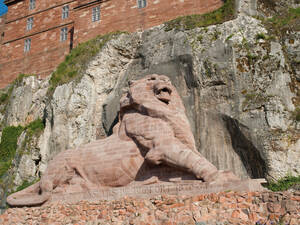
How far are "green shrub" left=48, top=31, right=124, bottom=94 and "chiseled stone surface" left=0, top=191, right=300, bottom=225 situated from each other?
836 centimetres

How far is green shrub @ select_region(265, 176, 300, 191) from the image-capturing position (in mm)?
9812

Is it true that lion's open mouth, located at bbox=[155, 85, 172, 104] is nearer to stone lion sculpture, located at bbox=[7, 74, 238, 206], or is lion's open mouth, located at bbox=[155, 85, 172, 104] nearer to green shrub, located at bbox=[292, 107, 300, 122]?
stone lion sculpture, located at bbox=[7, 74, 238, 206]

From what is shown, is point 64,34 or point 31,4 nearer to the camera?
point 64,34

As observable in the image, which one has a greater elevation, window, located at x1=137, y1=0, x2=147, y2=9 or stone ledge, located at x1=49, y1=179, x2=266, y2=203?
window, located at x1=137, y1=0, x2=147, y2=9

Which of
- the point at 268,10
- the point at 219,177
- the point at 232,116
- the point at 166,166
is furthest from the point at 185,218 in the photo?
the point at 268,10

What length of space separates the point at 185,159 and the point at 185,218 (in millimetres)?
1418

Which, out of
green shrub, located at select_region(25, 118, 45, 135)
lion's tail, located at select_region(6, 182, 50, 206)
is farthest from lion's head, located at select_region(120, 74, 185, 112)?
green shrub, located at select_region(25, 118, 45, 135)

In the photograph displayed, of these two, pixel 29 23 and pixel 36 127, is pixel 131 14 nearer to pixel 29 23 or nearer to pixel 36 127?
pixel 36 127

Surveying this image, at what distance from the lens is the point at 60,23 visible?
22.8 m

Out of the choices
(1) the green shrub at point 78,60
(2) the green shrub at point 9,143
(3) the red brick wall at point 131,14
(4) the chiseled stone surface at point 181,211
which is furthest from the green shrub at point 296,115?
(2) the green shrub at point 9,143

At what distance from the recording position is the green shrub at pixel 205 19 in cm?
1361

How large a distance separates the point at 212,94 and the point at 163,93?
141 inches

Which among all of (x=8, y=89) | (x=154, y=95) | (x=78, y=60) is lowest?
(x=154, y=95)

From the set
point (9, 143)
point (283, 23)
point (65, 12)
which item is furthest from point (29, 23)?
point (283, 23)
